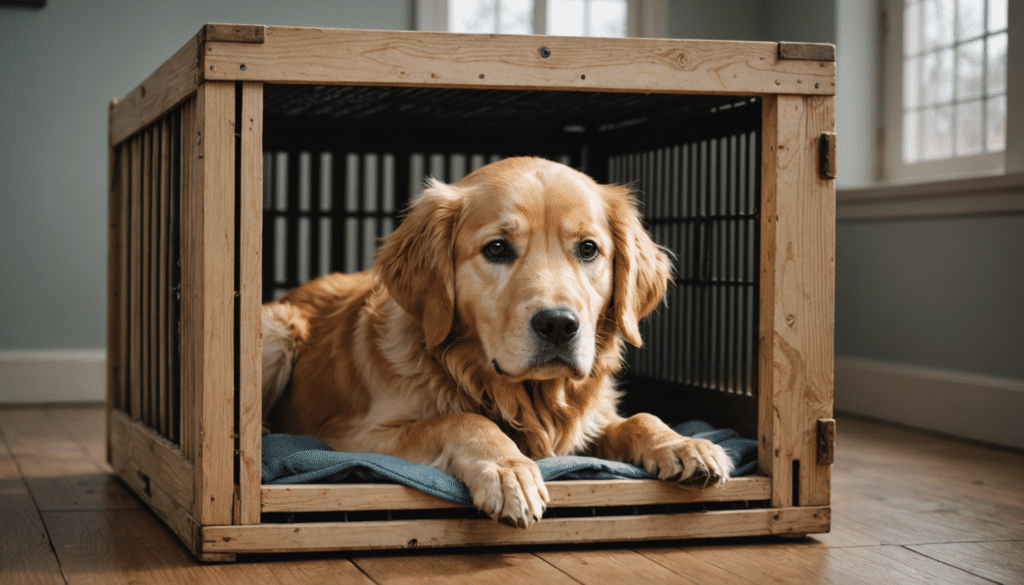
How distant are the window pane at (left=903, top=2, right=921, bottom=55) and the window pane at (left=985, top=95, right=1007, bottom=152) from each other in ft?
1.74

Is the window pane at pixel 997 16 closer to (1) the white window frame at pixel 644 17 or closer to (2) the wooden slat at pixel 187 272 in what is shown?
(1) the white window frame at pixel 644 17

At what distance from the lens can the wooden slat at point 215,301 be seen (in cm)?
170

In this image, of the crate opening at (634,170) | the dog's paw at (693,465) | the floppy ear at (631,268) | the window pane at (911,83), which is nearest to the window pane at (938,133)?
the window pane at (911,83)

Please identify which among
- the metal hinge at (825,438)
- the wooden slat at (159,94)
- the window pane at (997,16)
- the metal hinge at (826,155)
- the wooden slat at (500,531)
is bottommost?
the wooden slat at (500,531)

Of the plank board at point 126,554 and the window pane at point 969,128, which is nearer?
the plank board at point 126,554

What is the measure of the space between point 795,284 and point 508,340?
56 cm

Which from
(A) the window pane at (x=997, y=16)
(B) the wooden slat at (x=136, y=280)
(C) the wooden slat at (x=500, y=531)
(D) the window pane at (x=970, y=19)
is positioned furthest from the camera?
(D) the window pane at (x=970, y=19)

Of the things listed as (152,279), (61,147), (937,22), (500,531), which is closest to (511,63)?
(500,531)

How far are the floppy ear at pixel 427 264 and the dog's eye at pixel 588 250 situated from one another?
0.27 m

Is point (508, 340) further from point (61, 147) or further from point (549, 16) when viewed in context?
point (549, 16)

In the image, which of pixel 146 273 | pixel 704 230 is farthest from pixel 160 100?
pixel 704 230

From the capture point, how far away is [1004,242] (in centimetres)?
321

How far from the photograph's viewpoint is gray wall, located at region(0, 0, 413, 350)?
4008 mm

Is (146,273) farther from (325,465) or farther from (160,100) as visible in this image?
(325,465)
